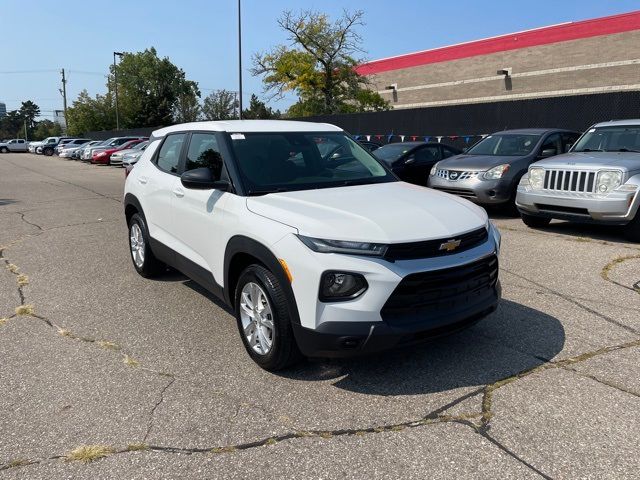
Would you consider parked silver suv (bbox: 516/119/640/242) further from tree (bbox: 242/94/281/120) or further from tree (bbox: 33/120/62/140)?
tree (bbox: 33/120/62/140)

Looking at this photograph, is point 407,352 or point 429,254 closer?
point 429,254

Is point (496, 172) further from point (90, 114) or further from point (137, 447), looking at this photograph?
point (90, 114)

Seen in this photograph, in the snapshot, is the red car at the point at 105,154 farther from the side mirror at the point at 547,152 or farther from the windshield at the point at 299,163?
the windshield at the point at 299,163

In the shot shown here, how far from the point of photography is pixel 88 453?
2820 millimetres

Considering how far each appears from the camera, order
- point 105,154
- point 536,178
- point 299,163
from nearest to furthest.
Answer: point 299,163 < point 536,178 < point 105,154

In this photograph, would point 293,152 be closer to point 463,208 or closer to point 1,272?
point 463,208

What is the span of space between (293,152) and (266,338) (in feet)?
5.45

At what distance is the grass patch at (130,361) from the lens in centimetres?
389

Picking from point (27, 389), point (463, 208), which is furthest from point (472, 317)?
point (27, 389)

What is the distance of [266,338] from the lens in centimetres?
368

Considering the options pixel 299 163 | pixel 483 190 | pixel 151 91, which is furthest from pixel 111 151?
pixel 151 91

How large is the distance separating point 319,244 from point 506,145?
8.32m

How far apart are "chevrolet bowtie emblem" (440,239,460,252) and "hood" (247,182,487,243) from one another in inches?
1.8

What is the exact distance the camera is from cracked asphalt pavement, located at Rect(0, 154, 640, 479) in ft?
8.96
